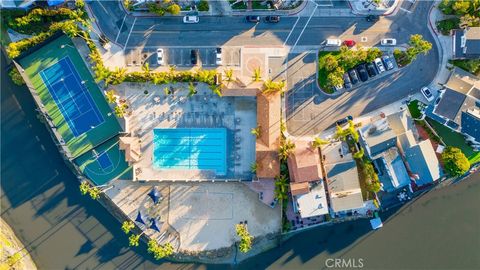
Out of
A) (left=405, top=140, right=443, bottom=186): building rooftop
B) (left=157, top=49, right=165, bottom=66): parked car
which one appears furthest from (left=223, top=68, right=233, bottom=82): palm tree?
(left=405, top=140, right=443, bottom=186): building rooftop

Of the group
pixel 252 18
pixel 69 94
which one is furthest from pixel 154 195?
pixel 252 18

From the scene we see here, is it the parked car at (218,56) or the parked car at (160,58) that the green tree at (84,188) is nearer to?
the parked car at (160,58)

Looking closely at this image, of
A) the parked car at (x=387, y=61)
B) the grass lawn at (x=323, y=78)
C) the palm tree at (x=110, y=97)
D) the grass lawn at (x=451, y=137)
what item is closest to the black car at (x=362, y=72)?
the parked car at (x=387, y=61)

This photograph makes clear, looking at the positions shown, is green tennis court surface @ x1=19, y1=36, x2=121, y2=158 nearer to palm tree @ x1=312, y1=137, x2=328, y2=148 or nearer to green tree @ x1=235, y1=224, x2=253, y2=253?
green tree @ x1=235, y1=224, x2=253, y2=253

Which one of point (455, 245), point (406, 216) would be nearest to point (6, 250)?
point (406, 216)

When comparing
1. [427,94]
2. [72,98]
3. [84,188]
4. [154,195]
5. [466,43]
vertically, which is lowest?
[427,94]

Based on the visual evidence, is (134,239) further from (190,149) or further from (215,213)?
(190,149)

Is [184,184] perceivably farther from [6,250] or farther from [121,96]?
[6,250]
